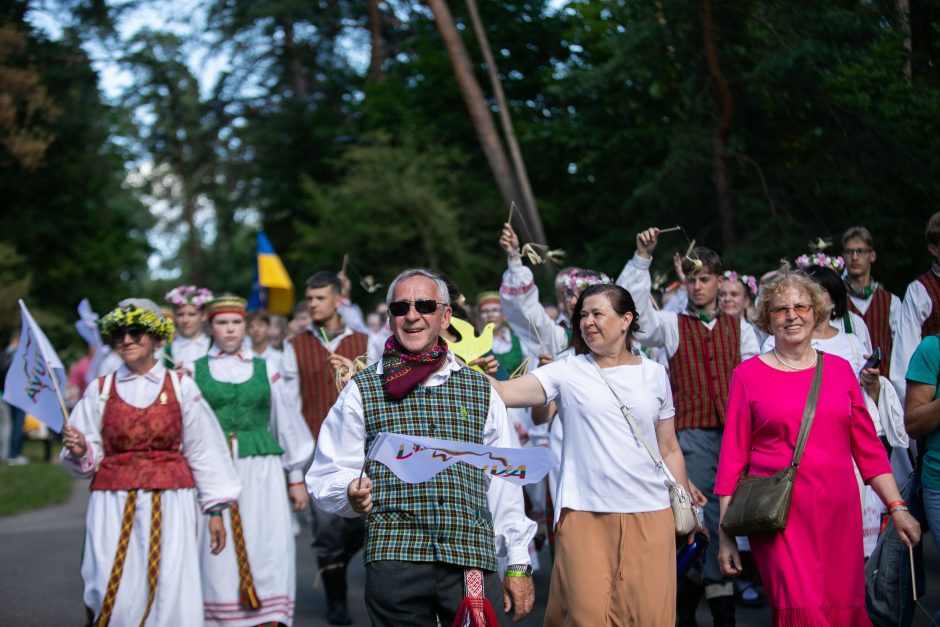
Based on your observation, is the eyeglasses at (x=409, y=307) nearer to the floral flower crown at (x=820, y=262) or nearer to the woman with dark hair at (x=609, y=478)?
the woman with dark hair at (x=609, y=478)

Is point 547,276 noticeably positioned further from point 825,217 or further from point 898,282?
point 898,282

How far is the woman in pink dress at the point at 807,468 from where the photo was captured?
4.61 m

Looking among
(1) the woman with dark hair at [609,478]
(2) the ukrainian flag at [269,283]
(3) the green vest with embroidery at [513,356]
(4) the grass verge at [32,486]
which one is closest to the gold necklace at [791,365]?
(1) the woman with dark hair at [609,478]

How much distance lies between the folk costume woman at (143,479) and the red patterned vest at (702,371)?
2763 millimetres

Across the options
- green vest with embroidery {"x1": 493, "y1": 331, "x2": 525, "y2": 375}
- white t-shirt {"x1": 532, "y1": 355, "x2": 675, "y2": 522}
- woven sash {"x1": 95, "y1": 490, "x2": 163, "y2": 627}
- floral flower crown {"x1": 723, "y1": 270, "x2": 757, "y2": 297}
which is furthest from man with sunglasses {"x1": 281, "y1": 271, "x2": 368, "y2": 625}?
white t-shirt {"x1": 532, "y1": 355, "x2": 675, "y2": 522}

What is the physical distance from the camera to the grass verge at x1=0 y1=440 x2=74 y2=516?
46.1 feet

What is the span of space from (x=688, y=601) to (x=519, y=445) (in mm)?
2260

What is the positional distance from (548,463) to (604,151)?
16212mm

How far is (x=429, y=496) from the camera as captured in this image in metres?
4.00

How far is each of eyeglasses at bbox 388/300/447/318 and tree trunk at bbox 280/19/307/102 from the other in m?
28.5

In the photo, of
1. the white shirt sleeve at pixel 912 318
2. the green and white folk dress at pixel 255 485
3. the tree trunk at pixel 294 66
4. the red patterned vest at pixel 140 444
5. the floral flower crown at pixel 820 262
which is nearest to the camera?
the red patterned vest at pixel 140 444

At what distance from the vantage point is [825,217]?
13414 millimetres

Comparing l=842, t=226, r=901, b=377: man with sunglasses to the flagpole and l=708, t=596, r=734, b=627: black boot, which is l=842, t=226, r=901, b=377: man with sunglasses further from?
the flagpole

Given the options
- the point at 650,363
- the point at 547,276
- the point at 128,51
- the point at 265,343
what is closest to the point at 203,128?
the point at 128,51
